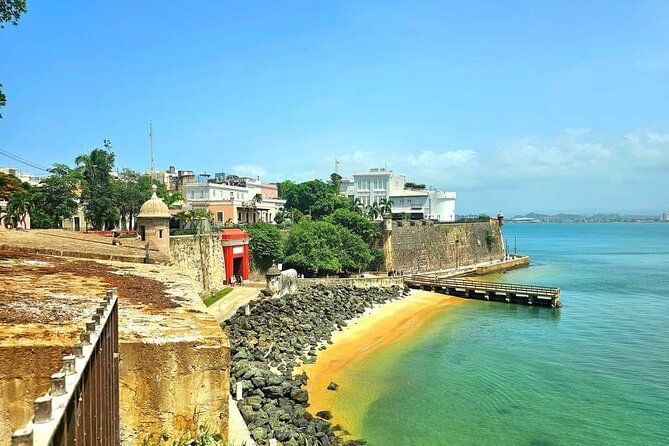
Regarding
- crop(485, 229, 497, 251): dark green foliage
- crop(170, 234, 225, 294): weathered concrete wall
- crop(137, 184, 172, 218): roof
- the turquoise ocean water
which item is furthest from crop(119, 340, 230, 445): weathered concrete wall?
crop(485, 229, 497, 251): dark green foliage

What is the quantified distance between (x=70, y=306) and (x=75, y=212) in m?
38.6

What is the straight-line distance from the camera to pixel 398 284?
47.2m

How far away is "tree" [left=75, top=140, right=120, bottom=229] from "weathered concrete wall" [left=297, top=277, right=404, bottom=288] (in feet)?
57.0

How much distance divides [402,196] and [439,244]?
860 inches

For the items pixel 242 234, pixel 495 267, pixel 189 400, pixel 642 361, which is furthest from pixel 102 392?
pixel 495 267

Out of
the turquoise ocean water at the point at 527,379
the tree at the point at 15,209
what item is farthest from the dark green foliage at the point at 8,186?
the turquoise ocean water at the point at 527,379

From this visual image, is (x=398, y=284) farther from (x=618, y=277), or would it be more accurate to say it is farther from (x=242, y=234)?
(x=618, y=277)

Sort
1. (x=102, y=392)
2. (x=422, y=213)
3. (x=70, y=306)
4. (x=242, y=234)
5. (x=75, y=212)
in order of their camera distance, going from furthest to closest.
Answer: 1. (x=422, y=213)
2. (x=75, y=212)
3. (x=242, y=234)
4. (x=70, y=306)
5. (x=102, y=392)

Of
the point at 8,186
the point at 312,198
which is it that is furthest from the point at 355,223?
the point at 8,186

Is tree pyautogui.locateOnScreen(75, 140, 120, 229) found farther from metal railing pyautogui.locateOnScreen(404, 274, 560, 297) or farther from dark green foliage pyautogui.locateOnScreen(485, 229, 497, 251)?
dark green foliage pyautogui.locateOnScreen(485, 229, 497, 251)

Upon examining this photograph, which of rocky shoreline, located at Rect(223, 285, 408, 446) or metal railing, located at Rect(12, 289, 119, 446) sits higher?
metal railing, located at Rect(12, 289, 119, 446)

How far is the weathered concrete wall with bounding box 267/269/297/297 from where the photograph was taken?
1363 inches

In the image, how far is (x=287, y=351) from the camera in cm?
2545

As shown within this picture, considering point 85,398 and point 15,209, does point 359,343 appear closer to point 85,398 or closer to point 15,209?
point 15,209
